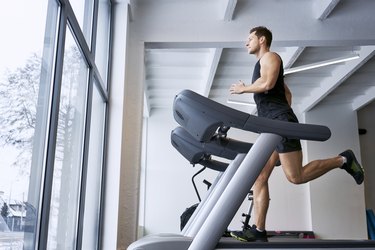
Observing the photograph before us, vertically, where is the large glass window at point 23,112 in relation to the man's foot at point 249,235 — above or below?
above

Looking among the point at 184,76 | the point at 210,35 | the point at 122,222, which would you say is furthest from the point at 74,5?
the point at 184,76

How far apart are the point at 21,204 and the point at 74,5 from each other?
4.63ft

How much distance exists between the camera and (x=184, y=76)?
5.92m

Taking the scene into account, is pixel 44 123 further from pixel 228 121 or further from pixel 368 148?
pixel 368 148

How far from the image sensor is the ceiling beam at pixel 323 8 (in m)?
3.48

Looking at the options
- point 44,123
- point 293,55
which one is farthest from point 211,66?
point 44,123

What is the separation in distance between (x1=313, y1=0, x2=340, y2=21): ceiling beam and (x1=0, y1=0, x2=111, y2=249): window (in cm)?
217

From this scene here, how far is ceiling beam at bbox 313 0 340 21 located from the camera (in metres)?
3.48

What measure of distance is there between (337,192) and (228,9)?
15.0 feet

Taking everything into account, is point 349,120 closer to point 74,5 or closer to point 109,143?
point 109,143

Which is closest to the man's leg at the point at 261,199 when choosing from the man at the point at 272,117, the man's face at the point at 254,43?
the man at the point at 272,117

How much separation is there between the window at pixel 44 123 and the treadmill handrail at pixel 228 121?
26.4 inches

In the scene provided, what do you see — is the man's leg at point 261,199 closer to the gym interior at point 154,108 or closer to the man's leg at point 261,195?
the man's leg at point 261,195

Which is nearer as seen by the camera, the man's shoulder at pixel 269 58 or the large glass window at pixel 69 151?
the large glass window at pixel 69 151
